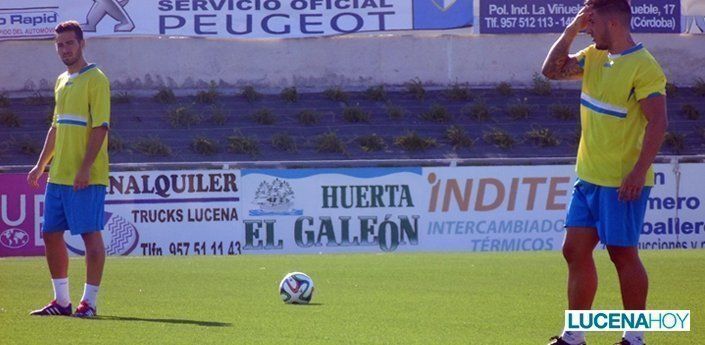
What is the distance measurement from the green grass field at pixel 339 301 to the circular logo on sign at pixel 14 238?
4072mm

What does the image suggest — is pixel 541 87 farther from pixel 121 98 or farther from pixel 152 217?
pixel 152 217

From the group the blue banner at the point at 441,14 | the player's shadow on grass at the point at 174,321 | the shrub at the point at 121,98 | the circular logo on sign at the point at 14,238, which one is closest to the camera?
the player's shadow on grass at the point at 174,321

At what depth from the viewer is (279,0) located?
30297mm

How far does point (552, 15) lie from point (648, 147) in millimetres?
25364

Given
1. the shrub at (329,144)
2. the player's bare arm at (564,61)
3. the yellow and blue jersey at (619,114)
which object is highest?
the player's bare arm at (564,61)

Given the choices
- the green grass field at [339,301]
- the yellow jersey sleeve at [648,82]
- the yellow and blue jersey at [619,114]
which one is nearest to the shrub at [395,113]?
the green grass field at [339,301]

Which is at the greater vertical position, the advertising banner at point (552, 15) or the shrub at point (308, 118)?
the advertising banner at point (552, 15)

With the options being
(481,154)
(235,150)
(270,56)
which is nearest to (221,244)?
(235,150)

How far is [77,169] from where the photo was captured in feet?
29.4

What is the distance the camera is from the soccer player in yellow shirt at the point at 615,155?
6.43m

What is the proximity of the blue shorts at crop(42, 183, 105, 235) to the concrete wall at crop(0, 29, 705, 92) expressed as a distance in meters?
22.8

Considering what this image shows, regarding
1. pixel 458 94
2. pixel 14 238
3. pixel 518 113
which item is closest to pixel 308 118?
pixel 458 94

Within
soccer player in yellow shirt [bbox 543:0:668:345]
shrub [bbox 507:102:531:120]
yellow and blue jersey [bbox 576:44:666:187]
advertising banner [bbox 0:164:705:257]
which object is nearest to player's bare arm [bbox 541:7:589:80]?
soccer player in yellow shirt [bbox 543:0:668:345]

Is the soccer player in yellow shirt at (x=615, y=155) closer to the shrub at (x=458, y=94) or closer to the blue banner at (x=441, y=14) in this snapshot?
the blue banner at (x=441, y=14)
